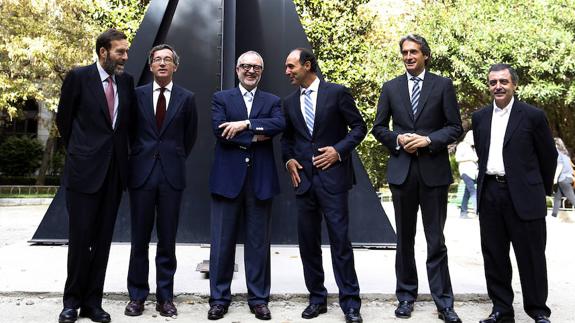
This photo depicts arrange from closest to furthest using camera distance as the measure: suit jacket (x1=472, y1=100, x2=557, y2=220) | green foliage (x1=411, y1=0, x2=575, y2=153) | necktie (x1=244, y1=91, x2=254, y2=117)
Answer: suit jacket (x1=472, y1=100, x2=557, y2=220) → necktie (x1=244, y1=91, x2=254, y2=117) → green foliage (x1=411, y1=0, x2=575, y2=153)

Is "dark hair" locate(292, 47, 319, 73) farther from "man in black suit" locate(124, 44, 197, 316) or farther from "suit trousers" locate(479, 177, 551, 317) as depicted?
"suit trousers" locate(479, 177, 551, 317)

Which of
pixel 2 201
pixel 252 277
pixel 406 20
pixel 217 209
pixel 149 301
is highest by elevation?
pixel 406 20

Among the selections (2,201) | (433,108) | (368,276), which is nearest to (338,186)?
(433,108)

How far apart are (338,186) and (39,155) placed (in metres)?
26.6

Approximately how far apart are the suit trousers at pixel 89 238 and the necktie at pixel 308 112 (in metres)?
1.50

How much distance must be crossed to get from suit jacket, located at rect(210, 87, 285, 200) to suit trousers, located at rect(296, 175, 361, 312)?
0.34 metres

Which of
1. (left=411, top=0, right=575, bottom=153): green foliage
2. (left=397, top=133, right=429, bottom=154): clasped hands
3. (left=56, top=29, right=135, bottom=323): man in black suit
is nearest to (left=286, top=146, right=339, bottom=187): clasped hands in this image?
(left=397, top=133, right=429, bottom=154): clasped hands

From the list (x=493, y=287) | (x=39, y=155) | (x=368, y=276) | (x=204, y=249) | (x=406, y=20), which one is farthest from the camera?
(x=39, y=155)

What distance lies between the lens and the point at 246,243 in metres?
4.73

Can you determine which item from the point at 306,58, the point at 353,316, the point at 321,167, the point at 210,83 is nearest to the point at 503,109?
the point at 321,167

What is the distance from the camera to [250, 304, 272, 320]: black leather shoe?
456 cm

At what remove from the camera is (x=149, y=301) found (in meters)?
5.04

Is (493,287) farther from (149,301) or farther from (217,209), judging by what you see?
(149,301)

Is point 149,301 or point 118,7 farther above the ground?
point 118,7
